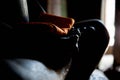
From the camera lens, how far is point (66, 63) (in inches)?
42.3

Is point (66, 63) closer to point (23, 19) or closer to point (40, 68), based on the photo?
point (40, 68)

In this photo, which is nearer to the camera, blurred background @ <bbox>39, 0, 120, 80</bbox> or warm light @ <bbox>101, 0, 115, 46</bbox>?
blurred background @ <bbox>39, 0, 120, 80</bbox>

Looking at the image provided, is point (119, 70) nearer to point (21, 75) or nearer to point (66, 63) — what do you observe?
point (66, 63)

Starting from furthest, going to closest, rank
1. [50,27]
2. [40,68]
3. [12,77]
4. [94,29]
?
[94,29]
[50,27]
[40,68]
[12,77]

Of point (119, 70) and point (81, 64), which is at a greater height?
point (81, 64)

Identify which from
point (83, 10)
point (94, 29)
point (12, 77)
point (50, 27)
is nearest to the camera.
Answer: point (12, 77)

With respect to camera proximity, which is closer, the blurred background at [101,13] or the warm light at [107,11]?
the blurred background at [101,13]

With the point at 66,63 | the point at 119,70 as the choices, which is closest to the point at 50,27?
the point at 66,63

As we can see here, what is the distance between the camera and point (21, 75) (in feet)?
2.64

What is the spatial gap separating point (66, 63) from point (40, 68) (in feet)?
0.61

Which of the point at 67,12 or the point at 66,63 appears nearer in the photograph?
the point at 66,63

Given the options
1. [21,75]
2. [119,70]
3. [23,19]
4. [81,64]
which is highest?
[23,19]

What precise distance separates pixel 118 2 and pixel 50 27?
1307 millimetres

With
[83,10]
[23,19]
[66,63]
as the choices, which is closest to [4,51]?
[66,63]
